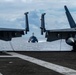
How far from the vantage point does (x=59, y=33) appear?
139 ft

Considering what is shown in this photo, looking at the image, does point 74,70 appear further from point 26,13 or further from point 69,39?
point 26,13

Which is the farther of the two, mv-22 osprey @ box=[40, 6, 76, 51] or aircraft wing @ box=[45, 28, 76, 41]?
aircraft wing @ box=[45, 28, 76, 41]

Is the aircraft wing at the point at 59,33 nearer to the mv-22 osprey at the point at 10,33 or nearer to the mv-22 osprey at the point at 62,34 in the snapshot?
the mv-22 osprey at the point at 62,34

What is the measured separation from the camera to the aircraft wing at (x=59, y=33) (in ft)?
135

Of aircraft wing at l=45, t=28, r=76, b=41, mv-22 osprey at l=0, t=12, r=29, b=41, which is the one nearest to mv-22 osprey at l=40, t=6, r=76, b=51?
aircraft wing at l=45, t=28, r=76, b=41

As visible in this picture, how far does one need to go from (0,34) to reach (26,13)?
4.33 meters

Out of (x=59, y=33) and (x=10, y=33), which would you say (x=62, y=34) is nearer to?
(x=59, y=33)

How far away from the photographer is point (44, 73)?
17.0 m

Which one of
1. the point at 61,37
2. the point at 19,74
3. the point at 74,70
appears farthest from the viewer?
the point at 61,37

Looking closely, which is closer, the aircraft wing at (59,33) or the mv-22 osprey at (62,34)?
the mv-22 osprey at (62,34)

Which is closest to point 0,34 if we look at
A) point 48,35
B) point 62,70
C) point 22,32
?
point 22,32

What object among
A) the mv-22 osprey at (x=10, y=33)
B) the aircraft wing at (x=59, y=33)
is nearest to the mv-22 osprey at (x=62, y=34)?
the aircraft wing at (x=59, y=33)

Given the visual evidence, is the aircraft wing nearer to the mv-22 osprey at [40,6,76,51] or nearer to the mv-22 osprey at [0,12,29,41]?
the mv-22 osprey at [40,6,76,51]

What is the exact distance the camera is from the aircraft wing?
135 ft
